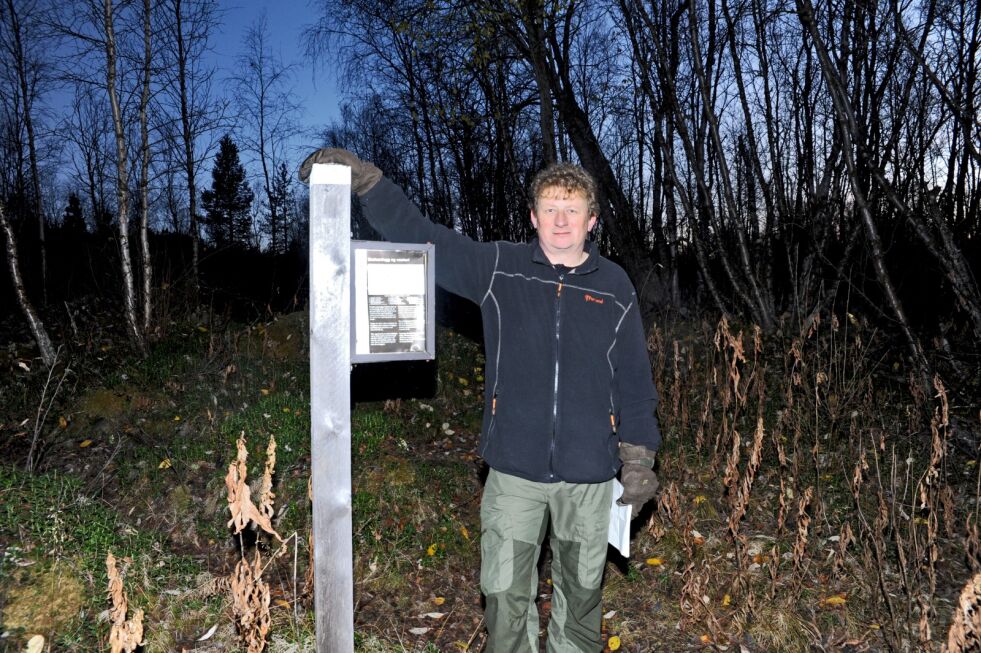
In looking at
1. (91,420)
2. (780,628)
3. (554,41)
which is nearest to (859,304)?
(554,41)

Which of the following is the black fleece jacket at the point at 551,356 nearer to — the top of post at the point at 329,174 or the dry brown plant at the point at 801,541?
the top of post at the point at 329,174

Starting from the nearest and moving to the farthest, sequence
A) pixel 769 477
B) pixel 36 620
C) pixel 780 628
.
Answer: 1. pixel 36 620
2. pixel 780 628
3. pixel 769 477

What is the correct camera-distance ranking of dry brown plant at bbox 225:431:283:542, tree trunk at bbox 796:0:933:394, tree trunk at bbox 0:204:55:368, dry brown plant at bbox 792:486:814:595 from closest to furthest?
1. dry brown plant at bbox 225:431:283:542
2. dry brown plant at bbox 792:486:814:595
3. tree trunk at bbox 796:0:933:394
4. tree trunk at bbox 0:204:55:368

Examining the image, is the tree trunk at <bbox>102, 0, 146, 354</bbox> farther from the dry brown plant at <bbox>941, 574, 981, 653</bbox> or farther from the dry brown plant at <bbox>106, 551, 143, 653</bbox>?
the dry brown plant at <bbox>941, 574, 981, 653</bbox>

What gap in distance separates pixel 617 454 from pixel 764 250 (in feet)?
20.5

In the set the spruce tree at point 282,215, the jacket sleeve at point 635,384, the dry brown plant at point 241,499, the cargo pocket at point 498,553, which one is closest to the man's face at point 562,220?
the jacket sleeve at point 635,384

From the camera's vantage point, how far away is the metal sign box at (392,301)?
2.35 meters

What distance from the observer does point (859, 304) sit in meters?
9.09

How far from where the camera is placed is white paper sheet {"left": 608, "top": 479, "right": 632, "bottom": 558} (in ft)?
8.95

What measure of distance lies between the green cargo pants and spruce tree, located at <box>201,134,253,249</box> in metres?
43.8

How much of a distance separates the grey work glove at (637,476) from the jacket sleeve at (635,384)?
37mm

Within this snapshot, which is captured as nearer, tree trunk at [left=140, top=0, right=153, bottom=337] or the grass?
the grass

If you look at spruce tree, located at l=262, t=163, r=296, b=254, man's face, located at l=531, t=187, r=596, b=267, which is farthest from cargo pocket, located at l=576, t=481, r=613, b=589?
spruce tree, located at l=262, t=163, r=296, b=254

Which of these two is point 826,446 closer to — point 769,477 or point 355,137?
point 769,477
